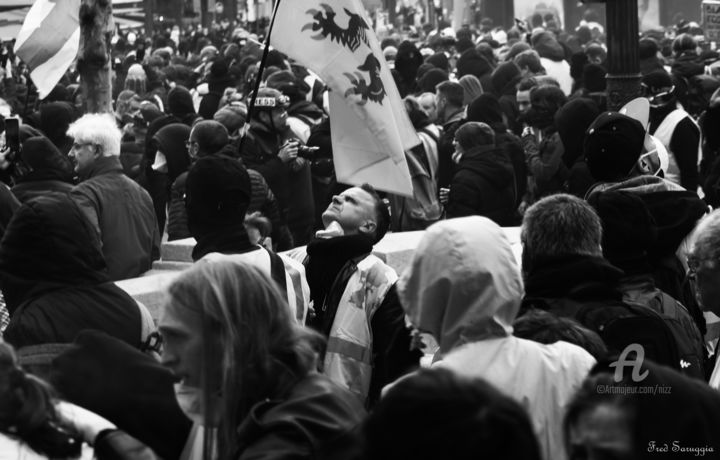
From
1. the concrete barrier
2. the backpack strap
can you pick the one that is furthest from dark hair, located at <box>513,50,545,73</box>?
the backpack strap

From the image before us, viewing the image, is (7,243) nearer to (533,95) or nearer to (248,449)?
(248,449)

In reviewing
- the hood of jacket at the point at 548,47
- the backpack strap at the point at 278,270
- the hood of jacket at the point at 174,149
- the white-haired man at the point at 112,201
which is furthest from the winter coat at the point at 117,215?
the hood of jacket at the point at 548,47

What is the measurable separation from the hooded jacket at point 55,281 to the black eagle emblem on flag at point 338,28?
224 centimetres

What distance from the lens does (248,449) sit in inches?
112

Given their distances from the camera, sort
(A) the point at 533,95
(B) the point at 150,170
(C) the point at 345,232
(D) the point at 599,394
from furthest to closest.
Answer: (B) the point at 150,170 → (A) the point at 533,95 → (C) the point at 345,232 → (D) the point at 599,394

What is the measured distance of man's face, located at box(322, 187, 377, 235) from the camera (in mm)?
5699

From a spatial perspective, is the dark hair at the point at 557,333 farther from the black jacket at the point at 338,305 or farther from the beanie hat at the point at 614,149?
the beanie hat at the point at 614,149

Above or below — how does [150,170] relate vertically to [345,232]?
below

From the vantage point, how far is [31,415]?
2713mm

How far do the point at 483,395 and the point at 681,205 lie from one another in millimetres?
4139

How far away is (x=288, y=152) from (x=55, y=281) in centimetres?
498

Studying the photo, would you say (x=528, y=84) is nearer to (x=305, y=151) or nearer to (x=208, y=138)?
(x=305, y=151)

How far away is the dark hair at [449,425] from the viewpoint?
185cm

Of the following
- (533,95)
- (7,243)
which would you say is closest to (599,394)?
(7,243)
